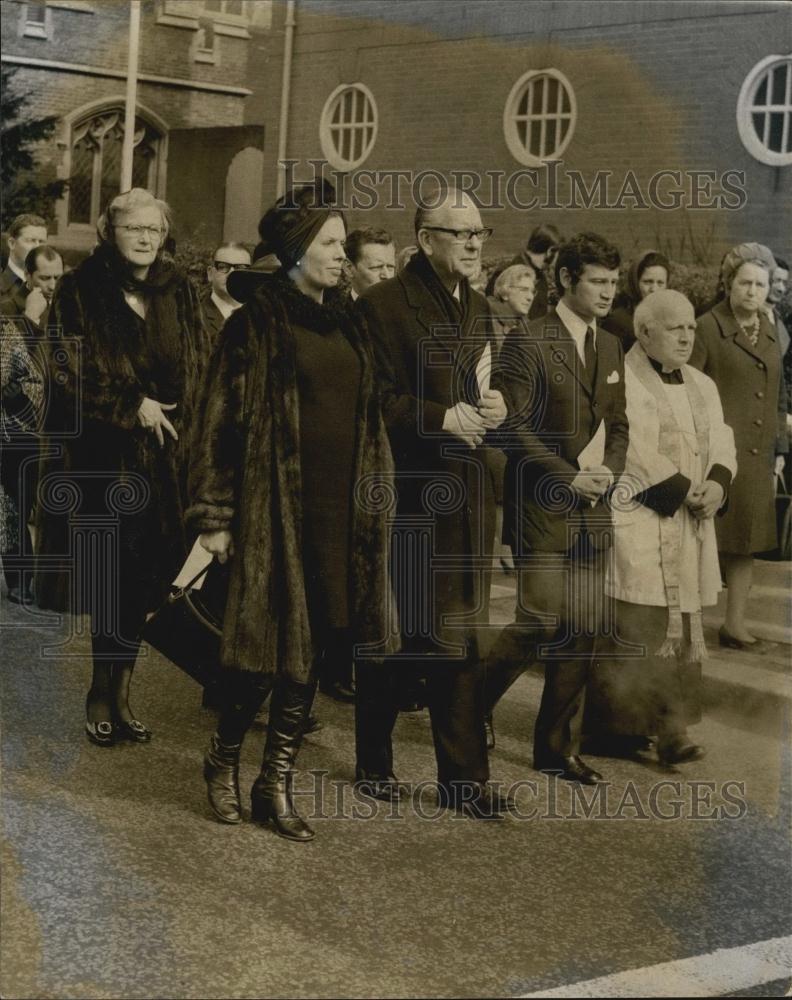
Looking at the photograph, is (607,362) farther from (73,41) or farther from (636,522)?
(73,41)

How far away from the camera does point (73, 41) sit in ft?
15.3

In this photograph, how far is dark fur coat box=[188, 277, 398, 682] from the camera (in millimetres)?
4586

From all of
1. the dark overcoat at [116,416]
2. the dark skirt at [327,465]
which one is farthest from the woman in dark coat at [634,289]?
the dark overcoat at [116,416]

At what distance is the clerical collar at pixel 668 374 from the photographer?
5301 mm

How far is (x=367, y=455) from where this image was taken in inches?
185

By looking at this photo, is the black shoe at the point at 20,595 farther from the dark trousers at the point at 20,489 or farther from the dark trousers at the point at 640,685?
the dark trousers at the point at 640,685

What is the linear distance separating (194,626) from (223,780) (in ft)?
1.48

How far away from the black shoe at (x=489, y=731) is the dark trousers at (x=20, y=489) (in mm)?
1436

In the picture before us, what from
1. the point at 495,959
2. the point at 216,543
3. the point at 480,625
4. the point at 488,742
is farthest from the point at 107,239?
the point at 495,959

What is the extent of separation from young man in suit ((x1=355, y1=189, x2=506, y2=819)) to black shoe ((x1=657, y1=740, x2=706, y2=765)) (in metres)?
0.85

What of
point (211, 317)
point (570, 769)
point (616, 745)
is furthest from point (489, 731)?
point (211, 317)

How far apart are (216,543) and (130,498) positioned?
335 millimetres

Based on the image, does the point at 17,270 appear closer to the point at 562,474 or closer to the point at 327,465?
the point at 327,465

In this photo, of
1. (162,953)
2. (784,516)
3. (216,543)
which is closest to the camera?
(162,953)
